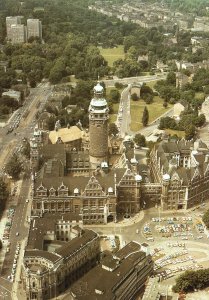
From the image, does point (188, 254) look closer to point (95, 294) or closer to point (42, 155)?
point (95, 294)

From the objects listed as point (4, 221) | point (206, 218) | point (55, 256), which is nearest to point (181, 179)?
point (206, 218)

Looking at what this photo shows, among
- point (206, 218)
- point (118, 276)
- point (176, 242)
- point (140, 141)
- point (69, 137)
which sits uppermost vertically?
point (69, 137)

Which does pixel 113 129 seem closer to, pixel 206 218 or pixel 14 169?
pixel 14 169

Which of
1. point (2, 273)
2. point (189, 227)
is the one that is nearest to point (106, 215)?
point (189, 227)

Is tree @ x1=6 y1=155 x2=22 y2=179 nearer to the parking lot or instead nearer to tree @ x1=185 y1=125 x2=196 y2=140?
the parking lot

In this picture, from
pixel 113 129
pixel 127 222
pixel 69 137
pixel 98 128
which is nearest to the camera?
pixel 127 222
